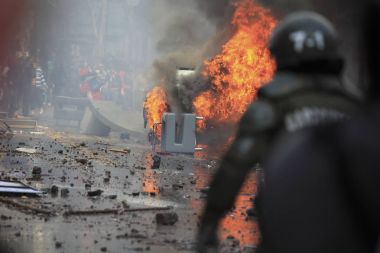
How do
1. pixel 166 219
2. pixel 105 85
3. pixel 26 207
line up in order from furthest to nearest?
pixel 105 85 → pixel 26 207 → pixel 166 219

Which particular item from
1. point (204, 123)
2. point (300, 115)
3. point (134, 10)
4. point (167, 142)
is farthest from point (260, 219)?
point (134, 10)

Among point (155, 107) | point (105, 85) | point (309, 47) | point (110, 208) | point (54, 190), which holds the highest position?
point (105, 85)

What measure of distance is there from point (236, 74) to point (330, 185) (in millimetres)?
20585

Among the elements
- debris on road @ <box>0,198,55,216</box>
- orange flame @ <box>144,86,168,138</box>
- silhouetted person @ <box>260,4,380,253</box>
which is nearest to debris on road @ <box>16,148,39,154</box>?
orange flame @ <box>144,86,168,138</box>

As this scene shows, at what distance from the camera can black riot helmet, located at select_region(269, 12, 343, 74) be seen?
299cm

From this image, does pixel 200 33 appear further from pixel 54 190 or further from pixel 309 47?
pixel 309 47

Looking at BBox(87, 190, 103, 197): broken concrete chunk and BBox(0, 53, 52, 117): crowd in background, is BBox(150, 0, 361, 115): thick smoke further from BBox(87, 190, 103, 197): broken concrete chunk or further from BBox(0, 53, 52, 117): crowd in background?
BBox(87, 190, 103, 197): broken concrete chunk

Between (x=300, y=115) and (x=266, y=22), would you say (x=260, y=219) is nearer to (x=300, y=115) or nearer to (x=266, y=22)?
(x=300, y=115)

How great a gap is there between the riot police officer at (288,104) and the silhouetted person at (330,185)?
5.3 inches

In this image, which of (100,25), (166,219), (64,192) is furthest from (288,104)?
(100,25)

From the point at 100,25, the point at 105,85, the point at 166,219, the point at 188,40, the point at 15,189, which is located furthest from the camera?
the point at 100,25

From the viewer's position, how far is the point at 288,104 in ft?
9.62

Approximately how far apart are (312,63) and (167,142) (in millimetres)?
17619

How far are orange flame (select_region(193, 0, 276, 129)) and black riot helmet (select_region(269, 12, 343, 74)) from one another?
19.5 m
